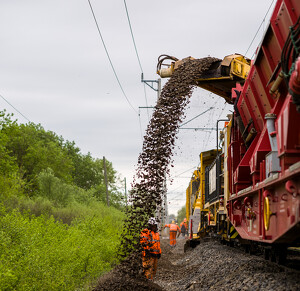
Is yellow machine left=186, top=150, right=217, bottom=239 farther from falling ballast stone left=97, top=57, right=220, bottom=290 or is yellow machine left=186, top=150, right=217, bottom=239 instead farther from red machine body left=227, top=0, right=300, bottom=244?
red machine body left=227, top=0, right=300, bottom=244

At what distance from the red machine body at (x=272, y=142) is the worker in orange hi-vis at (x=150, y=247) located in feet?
7.12

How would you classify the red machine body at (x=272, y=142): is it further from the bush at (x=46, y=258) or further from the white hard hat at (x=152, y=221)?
the bush at (x=46, y=258)

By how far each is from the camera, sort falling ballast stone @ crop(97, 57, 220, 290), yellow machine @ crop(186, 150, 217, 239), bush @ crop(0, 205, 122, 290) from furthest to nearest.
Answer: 1. yellow machine @ crop(186, 150, 217, 239)
2. falling ballast stone @ crop(97, 57, 220, 290)
3. bush @ crop(0, 205, 122, 290)

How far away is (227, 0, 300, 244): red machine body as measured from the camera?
5.04m

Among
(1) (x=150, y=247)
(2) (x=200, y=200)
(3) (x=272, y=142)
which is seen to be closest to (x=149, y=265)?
(1) (x=150, y=247)

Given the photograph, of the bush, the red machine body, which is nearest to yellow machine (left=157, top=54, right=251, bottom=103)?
the red machine body

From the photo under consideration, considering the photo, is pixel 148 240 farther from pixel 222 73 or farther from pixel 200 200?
pixel 200 200

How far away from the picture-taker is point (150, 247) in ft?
35.1

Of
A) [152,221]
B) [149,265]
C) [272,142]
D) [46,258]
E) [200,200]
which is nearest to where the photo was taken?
[272,142]

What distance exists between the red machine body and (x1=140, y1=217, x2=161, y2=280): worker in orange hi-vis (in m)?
2.17

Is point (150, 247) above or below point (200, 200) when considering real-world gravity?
below

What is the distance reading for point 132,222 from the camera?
10266 mm

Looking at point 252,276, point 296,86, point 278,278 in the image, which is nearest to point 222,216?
point 252,276

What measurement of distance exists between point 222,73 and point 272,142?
5724mm
